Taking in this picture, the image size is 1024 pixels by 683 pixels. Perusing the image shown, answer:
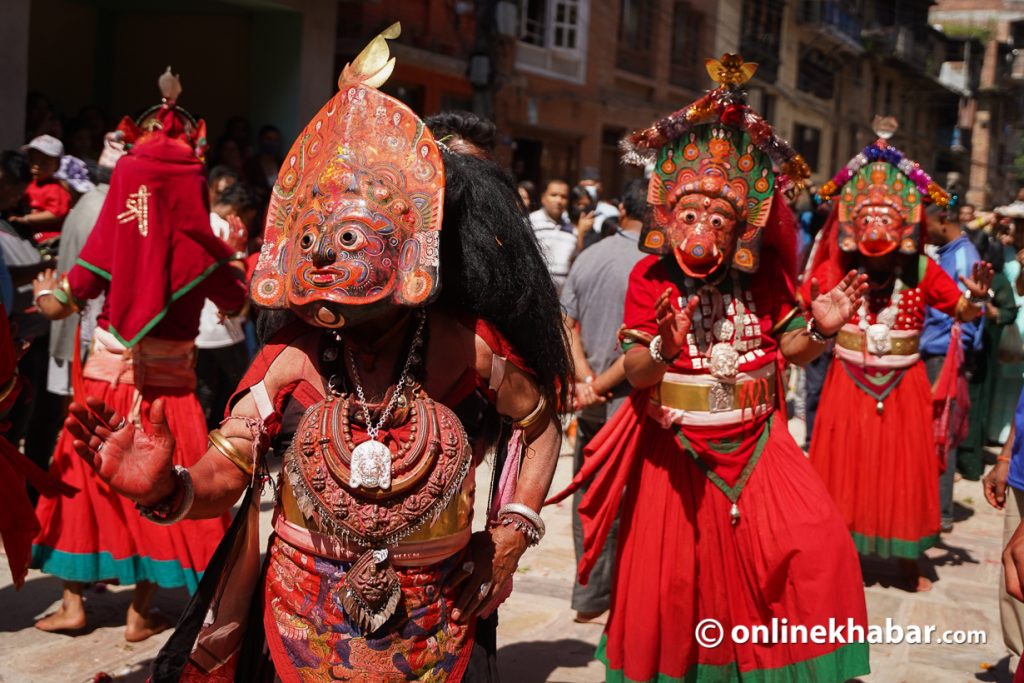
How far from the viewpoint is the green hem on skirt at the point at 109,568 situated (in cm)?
492

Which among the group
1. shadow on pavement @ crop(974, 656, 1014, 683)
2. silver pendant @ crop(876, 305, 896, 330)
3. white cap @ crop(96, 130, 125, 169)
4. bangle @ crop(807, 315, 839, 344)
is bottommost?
shadow on pavement @ crop(974, 656, 1014, 683)

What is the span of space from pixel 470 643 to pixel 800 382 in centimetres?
1051

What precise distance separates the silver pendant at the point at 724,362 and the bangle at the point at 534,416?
1463 mm

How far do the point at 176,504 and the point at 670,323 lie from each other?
183cm

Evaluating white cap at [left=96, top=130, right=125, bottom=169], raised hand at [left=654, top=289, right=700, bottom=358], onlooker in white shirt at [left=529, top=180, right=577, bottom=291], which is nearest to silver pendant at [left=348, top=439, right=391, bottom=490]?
raised hand at [left=654, top=289, right=700, bottom=358]

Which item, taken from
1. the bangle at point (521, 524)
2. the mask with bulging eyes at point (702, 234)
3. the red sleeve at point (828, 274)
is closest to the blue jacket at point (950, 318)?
the red sleeve at point (828, 274)

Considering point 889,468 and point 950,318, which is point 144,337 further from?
point 950,318

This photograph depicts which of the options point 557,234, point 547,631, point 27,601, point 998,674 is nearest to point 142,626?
point 27,601

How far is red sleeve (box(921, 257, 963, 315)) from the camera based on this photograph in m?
6.27

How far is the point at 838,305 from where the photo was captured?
427cm

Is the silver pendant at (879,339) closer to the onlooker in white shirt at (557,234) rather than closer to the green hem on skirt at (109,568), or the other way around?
the onlooker in white shirt at (557,234)

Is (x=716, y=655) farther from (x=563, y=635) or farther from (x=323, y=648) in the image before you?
(x=323, y=648)

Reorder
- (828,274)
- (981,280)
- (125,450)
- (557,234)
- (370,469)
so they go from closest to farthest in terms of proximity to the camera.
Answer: (125,450) < (370,469) < (981,280) < (828,274) < (557,234)

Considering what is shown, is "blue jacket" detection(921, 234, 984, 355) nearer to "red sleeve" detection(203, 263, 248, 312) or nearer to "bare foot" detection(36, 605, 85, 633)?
"red sleeve" detection(203, 263, 248, 312)
